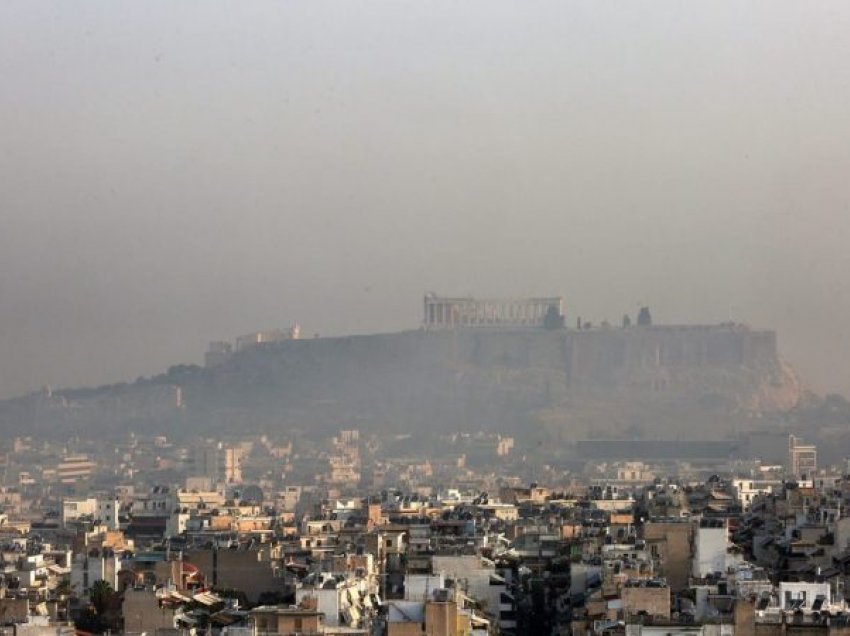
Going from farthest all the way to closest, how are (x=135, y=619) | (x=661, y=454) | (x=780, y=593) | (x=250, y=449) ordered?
1. (x=250, y=449)
2. (x=661, y=454)
3. (x=135, y=619)
4. (x=780, y=593)

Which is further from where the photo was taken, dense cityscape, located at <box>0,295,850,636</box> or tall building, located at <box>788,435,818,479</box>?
tall building, located at <box>788,435,818,479</box>

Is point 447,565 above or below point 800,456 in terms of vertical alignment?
below

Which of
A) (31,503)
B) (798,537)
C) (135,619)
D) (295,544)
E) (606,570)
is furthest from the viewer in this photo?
(31,503)

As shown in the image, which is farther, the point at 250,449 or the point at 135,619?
the point at 250,449

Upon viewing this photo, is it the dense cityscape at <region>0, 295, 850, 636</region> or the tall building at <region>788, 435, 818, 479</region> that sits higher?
the tall building at <region>788, 435, 818, 479</region>

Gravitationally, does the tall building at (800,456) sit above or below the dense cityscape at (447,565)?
above

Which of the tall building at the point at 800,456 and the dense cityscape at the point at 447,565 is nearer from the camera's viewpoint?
the dense cityscape at the point at 447,565

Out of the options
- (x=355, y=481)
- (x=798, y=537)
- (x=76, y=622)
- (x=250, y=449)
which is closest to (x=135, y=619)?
(x=76, y=622)

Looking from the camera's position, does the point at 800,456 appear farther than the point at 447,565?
Yes

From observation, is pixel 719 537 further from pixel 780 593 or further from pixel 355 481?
pixel 355 481
